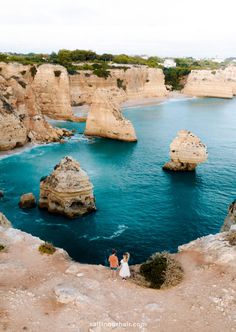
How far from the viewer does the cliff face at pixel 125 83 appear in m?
103

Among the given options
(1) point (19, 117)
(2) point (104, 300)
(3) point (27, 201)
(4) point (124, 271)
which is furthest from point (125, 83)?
(2) point (104, 300)

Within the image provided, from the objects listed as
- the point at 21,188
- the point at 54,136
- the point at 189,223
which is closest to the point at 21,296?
the point at 189,223

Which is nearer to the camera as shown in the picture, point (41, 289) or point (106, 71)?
point (41, 289)

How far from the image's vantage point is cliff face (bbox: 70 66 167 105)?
10281 centimetres

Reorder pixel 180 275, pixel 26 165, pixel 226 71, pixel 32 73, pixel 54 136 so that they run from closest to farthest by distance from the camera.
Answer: pixel 180 275, pixel 26 165, pixel 54 136, pixel 32 73, pixel 226 71

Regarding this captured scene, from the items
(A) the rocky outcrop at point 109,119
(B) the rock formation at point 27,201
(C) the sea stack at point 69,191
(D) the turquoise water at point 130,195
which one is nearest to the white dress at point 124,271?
(D) the turquoise water at point 130,195

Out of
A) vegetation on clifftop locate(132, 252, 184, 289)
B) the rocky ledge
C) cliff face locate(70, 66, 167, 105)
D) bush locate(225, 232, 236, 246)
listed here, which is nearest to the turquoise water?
vegetation on clifftop locate(132, 252, 184, 289)

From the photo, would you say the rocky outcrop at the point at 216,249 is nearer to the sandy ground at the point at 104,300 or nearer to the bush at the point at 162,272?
the sandy ground at the point at 104,300

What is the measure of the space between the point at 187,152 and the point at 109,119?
24.1m

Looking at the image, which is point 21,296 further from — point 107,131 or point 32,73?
point 32,73

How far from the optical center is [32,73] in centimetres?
8788

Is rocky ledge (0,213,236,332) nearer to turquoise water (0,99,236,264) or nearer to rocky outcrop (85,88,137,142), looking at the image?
turquoise water (0,99,236,264)

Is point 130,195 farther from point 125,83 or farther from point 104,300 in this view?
point 125,83

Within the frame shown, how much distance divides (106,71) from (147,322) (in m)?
100
